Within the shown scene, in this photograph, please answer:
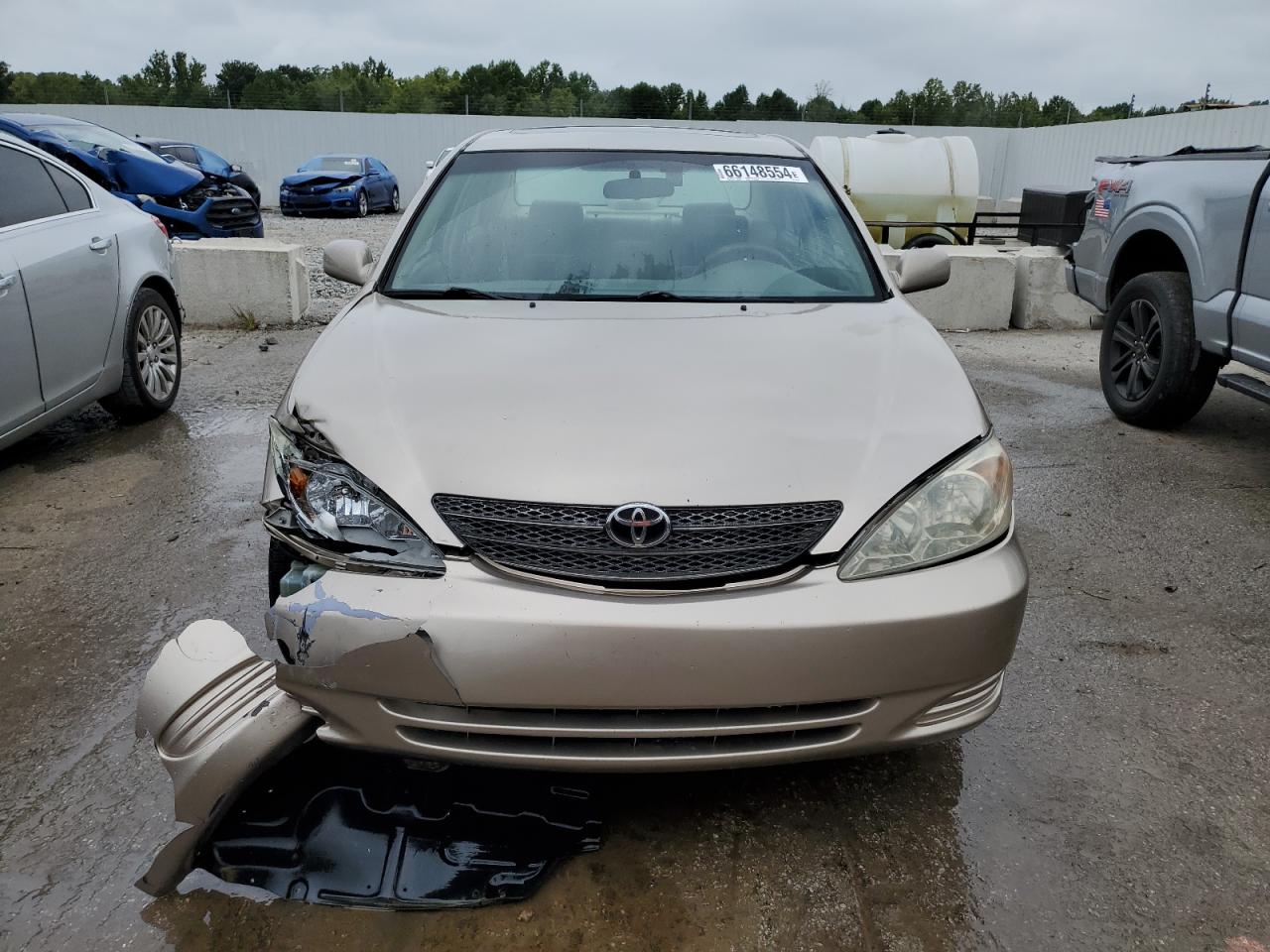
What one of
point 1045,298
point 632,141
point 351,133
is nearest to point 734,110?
point 351,133

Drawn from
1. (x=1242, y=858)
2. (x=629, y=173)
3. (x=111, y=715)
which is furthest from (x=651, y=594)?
(x=629, y=173)

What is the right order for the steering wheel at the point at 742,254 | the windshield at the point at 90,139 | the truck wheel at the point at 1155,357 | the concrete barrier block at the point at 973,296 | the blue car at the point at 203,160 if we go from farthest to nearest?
the blue car at the point at 203,160 < the windshield at the point at 90,139 < the concrete barrier block at the point at 973,296 < the truck wheel at the point at 1155,357 < the steering wheel at the point at 742,254

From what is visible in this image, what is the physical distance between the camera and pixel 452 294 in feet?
9.62

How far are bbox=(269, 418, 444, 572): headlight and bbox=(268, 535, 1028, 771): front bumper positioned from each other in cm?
6

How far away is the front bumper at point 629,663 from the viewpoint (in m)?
1.86

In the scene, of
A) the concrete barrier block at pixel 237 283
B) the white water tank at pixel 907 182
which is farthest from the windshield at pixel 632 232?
the white water tank at pixel 907 182

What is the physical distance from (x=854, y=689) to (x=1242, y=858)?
1.07 metres

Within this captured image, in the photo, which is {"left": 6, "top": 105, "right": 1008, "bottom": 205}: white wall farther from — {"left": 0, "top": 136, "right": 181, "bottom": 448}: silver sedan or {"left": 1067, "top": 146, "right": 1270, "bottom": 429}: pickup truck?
{"left": 0, "top": 136, "right": 181, "bottom": 448}: silver sedan

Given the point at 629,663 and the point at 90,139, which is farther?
the point at 90,139

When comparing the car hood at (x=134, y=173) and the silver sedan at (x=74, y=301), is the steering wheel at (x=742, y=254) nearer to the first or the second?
the silver sedan at (x=74, y=301)

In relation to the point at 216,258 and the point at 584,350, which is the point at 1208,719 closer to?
the point at 584,350

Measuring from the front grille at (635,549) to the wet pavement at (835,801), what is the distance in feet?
2.32

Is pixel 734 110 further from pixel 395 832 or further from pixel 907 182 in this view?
pixel 395 832

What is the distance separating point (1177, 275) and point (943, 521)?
414 cm
